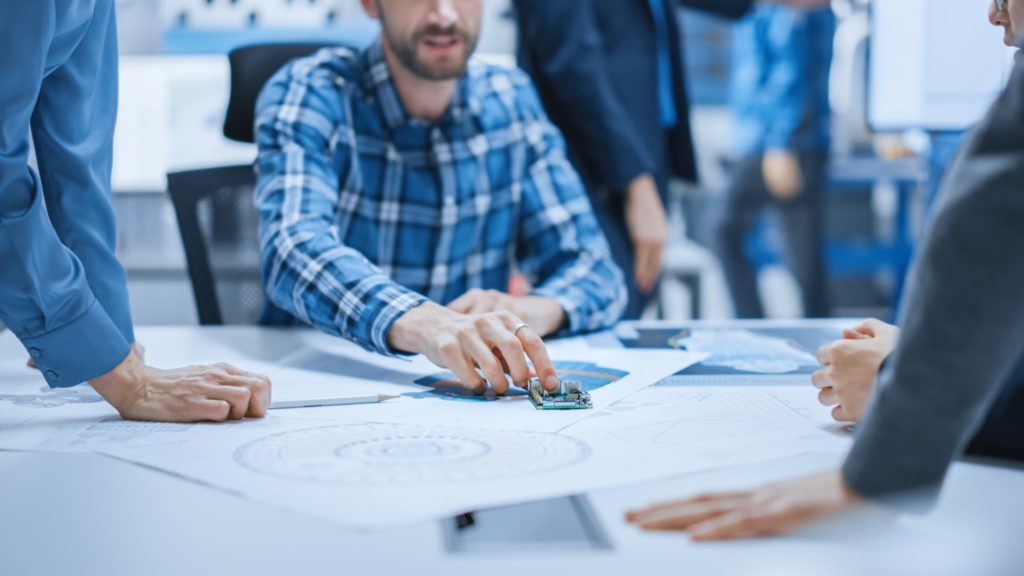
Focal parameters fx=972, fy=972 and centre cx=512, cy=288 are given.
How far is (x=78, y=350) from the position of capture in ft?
2.57

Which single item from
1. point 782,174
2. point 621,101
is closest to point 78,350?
point 621,101

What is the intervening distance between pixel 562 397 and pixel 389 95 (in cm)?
72

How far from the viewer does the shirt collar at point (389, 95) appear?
1405 mm

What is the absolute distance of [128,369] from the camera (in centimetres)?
81

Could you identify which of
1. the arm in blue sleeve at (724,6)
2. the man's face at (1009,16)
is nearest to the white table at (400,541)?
the man's face at (1009,16)

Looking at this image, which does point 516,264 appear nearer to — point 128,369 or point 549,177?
point 549,177

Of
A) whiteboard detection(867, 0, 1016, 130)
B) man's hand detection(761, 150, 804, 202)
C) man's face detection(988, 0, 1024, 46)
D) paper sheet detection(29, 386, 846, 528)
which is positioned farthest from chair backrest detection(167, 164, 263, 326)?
man's hand detection(761, 150, 804, 202)

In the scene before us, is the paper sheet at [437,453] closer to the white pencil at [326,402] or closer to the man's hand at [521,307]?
the white pencil at [326,402]

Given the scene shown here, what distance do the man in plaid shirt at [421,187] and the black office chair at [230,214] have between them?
0.34ft

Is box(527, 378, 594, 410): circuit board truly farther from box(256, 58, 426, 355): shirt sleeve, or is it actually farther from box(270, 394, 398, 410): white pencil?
box(256, 58, 426, 355): shirt sleeve

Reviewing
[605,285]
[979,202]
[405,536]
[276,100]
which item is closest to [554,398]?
[405,536]

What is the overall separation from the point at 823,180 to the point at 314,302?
7.61 ft

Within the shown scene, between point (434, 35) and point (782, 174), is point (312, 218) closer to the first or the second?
point (434, 35)

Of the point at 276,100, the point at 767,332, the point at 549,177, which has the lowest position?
the point at 767,332
